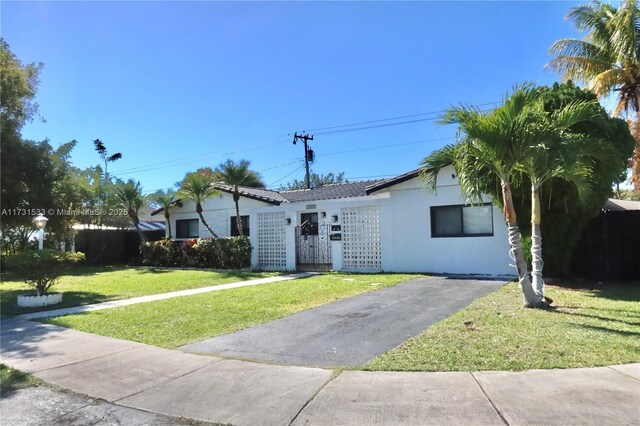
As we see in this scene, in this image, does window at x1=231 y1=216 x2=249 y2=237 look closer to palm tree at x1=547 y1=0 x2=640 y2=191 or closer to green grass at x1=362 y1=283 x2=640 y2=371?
green grass at x1=362 y1=283 x2=640 y2=371

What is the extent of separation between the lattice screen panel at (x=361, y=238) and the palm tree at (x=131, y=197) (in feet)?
41.5

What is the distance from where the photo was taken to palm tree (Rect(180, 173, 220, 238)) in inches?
801

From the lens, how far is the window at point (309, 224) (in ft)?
58.9

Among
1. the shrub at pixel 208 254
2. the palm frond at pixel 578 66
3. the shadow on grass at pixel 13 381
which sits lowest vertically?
the shadow on grass at pixel 13 381

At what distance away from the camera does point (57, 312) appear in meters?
9.39

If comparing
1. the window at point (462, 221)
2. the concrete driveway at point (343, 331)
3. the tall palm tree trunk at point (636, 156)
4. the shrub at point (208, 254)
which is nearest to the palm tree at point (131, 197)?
the shrub at point (208, 254)

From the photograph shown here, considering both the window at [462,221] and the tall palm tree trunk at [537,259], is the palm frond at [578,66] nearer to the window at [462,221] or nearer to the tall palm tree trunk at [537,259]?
the window at [462,221]

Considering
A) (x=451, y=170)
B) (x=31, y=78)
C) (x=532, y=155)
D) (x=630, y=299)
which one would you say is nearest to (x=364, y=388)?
(x=532, y=155)

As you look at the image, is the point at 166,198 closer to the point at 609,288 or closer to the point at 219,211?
the point at 219,211

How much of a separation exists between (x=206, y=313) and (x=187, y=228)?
15.7m

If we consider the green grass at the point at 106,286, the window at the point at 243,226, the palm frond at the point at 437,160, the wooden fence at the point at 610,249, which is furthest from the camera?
the window at the point at 243,226

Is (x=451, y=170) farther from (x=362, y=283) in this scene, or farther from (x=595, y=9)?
(x=595, y=9)

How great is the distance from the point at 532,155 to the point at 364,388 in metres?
5.24

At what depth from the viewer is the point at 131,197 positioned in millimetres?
23438
